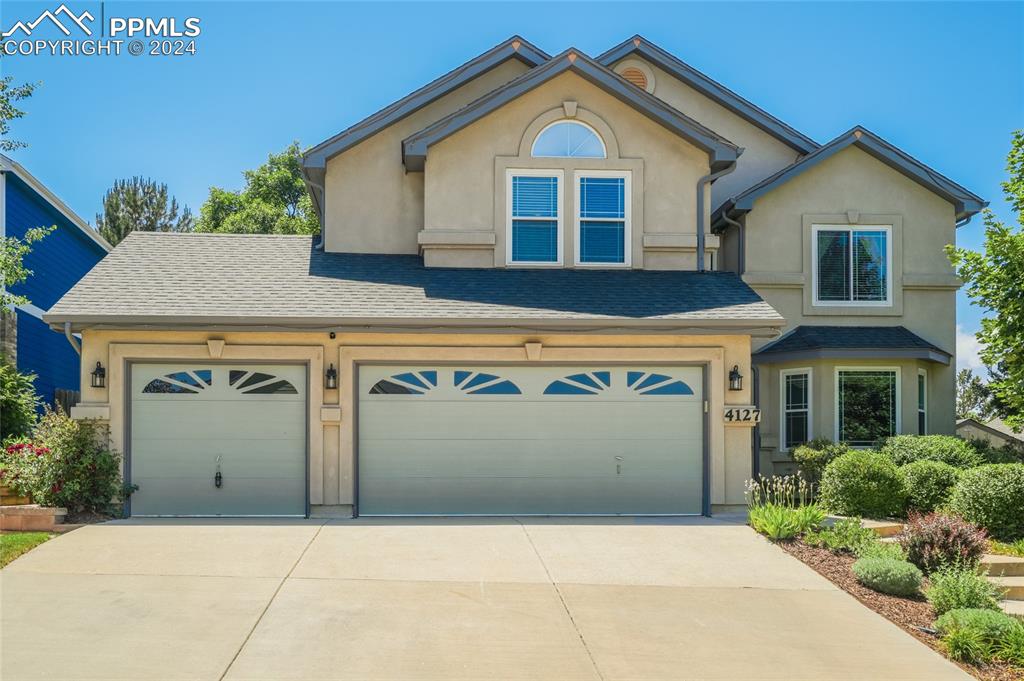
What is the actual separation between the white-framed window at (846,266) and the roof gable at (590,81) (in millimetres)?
3300

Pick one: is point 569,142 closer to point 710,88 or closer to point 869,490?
point 710,88

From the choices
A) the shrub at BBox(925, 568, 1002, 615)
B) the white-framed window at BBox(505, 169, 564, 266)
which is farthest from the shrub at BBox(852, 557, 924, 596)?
the white-framed window at BBox(505, 169, 564, 266)

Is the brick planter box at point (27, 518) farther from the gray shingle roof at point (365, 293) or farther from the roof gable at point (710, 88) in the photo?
the roof gable at point (710, 88)

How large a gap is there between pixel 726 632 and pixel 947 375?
36.8ft

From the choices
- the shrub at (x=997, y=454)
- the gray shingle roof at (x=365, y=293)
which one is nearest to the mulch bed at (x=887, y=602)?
the gray shingle roof at (x=365, y=293)

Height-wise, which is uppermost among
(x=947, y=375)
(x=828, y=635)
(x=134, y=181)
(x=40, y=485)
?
(x=134, y=181)

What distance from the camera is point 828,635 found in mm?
8117

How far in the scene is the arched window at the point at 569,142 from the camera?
15.1 meters

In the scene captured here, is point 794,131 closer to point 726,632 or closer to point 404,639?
point 726,632

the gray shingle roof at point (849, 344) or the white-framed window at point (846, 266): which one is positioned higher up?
the white-framed window at point (846, 266)

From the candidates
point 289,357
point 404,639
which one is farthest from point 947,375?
point 404,639

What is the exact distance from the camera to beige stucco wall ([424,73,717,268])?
49.1 ft

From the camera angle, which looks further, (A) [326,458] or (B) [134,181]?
(B) [134,181]

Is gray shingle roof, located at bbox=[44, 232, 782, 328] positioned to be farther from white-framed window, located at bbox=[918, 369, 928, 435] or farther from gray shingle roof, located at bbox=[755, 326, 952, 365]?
white-framed window, located at bbox=[918, 369, 928, 435]
